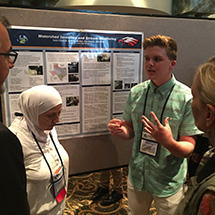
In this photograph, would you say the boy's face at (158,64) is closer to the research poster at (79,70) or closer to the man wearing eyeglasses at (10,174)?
the research poster at (79,70)

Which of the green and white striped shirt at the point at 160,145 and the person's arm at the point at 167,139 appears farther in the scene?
the green and white striped shirt at the point at 160,145

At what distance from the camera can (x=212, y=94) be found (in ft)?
2.77

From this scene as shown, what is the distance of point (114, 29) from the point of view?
1.85 m

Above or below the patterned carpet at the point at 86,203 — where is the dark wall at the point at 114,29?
above

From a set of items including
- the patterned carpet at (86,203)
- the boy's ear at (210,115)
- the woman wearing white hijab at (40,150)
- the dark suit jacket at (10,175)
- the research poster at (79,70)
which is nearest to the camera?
the dark suit jacket at (10,175)

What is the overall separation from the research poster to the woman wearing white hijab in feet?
1.08

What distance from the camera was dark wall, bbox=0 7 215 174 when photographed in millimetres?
1624

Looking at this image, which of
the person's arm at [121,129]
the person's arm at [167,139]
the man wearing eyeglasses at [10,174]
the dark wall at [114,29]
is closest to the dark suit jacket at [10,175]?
the man wearing eyeglasses at [10,174]

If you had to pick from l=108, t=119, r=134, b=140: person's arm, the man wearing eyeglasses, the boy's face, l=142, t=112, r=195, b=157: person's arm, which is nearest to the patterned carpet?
l=108, t=119, r=134, b=140: person's arm

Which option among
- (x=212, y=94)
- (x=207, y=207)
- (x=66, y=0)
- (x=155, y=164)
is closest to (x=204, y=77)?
(x=212, y=94)

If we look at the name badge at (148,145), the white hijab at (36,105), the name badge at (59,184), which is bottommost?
the name badge at (59,184)

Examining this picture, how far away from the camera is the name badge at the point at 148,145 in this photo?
1519 mm

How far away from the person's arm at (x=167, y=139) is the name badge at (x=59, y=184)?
62 centimetres

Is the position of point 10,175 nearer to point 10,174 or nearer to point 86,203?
point 10,174
